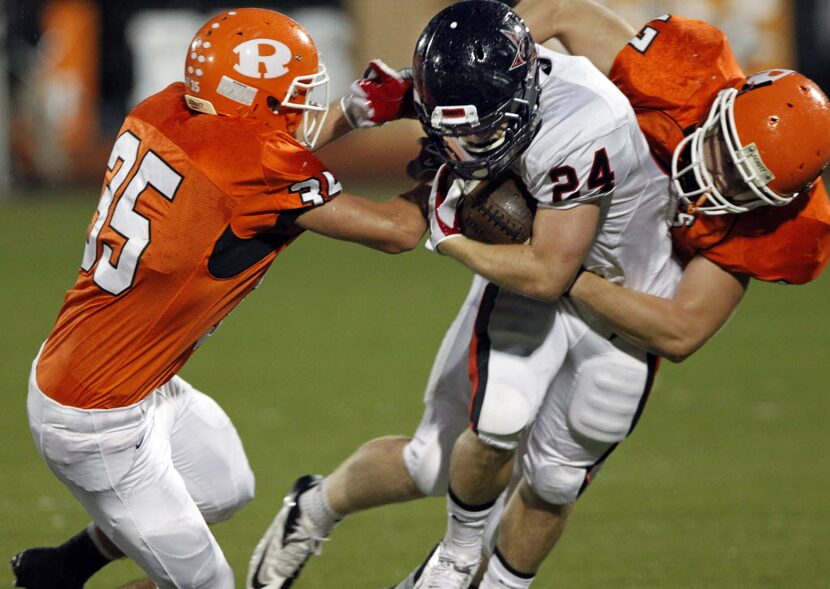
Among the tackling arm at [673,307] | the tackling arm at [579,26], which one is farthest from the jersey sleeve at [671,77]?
the tackling arm at [673,307]

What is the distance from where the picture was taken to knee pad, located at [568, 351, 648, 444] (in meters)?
3.61

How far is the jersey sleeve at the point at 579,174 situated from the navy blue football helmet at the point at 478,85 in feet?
0.33

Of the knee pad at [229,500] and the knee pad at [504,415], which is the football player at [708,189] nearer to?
the knee pad at [504,415]

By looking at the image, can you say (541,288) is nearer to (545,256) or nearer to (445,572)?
(545,256)

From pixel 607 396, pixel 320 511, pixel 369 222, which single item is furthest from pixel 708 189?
pixel 320 511

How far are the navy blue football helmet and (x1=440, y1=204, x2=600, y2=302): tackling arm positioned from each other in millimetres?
197

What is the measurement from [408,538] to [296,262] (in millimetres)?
6467

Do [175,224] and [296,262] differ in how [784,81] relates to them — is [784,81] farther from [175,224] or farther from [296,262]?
[296,262]

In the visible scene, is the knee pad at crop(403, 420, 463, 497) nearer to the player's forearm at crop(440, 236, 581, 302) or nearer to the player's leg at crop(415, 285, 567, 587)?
the player's leg at crop(415, 285, 567, 587)

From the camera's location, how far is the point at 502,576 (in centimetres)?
369

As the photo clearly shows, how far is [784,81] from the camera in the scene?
11.2ft

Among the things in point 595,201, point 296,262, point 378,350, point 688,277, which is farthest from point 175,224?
point 296,262

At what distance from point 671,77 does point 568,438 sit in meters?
1.07

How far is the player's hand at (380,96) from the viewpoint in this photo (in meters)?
3.54
